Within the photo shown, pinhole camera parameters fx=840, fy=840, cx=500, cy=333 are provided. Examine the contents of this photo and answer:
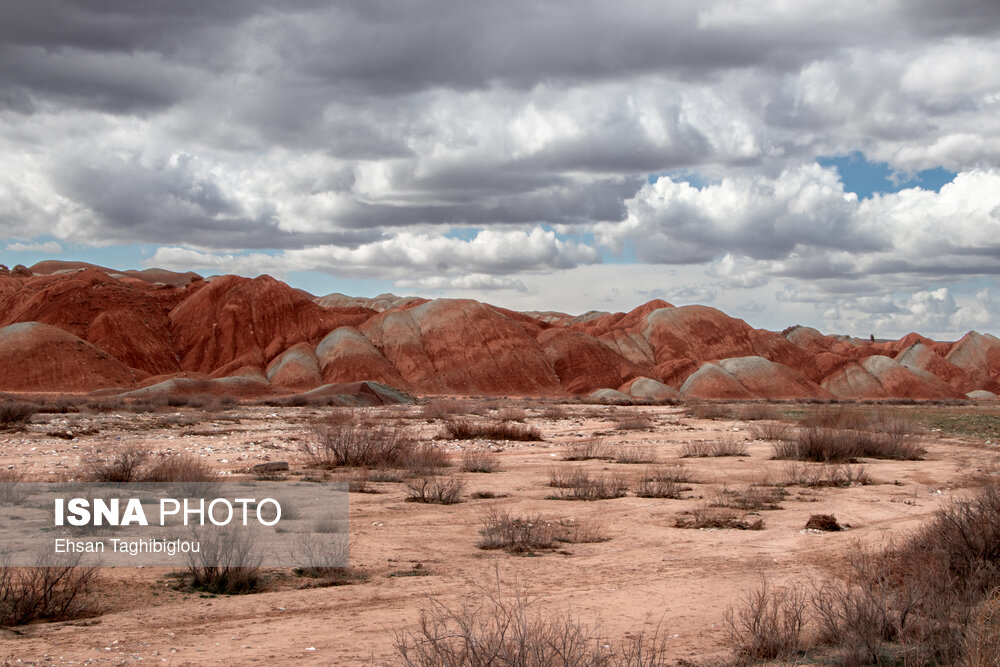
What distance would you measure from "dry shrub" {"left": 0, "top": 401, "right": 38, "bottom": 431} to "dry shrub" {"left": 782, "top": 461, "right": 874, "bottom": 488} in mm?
19388

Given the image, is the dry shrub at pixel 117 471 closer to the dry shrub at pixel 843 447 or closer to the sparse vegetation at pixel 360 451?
the sparse vegetation at pixel 360 451

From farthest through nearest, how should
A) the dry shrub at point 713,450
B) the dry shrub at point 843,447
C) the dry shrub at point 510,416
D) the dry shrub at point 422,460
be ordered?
1. the dry shrub at point 510,416
2. the dry shrub at point 713,450
3. the dry shrub at point 843,447
4. the dry shrub at point 422,460

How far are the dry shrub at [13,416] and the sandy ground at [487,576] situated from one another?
295 inches

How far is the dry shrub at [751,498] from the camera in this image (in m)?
11.6

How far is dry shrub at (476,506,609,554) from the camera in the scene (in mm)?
8953

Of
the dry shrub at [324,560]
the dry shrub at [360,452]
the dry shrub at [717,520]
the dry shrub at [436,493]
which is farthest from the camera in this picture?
the dry shrub at [360,452]

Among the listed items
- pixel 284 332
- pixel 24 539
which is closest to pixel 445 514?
pixel 24 539

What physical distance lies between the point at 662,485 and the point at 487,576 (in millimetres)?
5875

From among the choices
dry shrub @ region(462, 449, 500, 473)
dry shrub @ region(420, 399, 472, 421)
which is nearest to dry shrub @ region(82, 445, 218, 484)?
dry shrub @ region(462, 449, 500, 473)

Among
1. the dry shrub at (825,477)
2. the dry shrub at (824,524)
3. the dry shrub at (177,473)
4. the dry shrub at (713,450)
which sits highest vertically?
the dry shrub at (177,473)

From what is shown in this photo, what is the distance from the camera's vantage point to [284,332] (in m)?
89.2

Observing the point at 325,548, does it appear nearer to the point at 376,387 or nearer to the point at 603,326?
the point at 376,387

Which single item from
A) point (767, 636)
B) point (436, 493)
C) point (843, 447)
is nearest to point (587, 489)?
point (436, 493)

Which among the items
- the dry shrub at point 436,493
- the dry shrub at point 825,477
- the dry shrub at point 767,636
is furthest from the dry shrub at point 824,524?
the dry shrub at point 436,493
